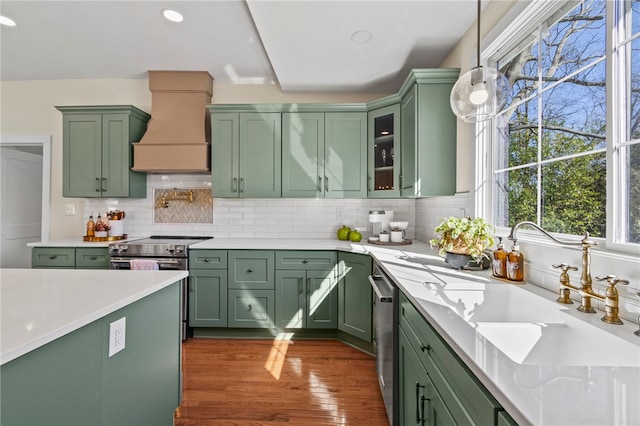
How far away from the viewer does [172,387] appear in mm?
1562

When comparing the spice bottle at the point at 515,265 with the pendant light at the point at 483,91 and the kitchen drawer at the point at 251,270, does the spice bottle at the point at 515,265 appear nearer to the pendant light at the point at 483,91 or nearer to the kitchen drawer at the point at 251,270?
the pendant light at the point at 483,91

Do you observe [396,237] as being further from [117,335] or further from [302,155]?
[117,335]

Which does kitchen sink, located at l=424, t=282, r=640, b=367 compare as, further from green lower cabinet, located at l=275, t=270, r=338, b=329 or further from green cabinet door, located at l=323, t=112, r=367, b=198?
green cabinet door, located at l=323, t=112, r=367, b=198

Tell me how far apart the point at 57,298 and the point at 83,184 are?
2736mm

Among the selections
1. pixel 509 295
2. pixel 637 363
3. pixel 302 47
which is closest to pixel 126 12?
pixel 302 47

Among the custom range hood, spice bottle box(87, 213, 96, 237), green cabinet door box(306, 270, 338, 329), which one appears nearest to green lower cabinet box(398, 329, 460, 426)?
green cabinet door box(306, 270, 338, 329)

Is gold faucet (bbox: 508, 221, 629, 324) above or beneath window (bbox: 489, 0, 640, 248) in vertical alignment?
beneath

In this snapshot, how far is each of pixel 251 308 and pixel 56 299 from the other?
1.87 m

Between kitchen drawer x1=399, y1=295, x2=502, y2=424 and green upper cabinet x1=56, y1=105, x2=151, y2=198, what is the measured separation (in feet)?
10.8

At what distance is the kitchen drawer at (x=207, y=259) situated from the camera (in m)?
2.85

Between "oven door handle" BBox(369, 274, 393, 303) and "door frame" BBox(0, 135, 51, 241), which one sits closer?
"oven door handle" BBox(369, 274, 393, 303)

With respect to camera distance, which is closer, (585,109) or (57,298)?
(57,298)

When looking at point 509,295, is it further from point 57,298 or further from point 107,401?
point 57,298

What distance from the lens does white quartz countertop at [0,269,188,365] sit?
0.81 meters
